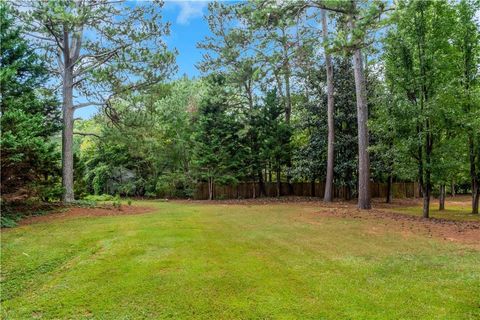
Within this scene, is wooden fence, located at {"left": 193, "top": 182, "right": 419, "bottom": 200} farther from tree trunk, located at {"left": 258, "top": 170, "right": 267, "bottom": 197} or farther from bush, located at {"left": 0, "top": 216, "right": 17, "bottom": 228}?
bush, located at {"left": 0, "top": 216, "right": 17, "bottom": 228}

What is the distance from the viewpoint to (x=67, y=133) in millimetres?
12094

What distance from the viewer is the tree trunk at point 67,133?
1201 cm

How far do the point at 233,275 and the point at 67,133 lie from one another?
34.0 ft

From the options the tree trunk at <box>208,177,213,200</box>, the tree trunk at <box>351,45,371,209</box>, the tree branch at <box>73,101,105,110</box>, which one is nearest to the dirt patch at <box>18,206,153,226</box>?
the tree branch at <box>73,101,105,110</box>

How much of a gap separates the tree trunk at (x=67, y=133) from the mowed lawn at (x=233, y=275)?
4.95 metres

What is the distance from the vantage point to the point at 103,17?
442 inches

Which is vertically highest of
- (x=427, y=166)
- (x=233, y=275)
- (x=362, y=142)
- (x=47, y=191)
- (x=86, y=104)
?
(x=86, y=104)

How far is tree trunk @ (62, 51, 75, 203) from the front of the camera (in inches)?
473

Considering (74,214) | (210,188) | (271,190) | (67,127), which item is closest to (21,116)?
(74,214)

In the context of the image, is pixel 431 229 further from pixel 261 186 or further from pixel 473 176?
pixel 261 186

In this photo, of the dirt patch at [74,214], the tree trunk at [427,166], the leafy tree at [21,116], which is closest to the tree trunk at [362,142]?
the tree trunk at [427,166]

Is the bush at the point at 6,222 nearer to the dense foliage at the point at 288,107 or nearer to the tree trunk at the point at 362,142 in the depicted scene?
the dense foliage at the point at 288,107

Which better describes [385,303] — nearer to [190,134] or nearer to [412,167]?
[412,167]

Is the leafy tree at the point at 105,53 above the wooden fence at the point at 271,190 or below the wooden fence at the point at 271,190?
above
